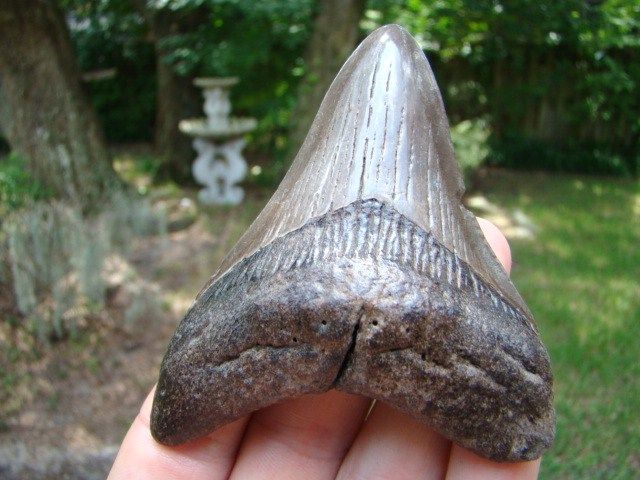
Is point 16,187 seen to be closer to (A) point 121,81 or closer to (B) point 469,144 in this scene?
(B) point 469,144

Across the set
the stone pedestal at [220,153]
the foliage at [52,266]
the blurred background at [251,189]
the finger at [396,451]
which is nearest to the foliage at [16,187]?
the blurred background at [251,189]

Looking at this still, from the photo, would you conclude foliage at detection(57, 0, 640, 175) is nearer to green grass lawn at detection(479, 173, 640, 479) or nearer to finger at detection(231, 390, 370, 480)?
green grass lawn at detection(479, 173, 640, 479)

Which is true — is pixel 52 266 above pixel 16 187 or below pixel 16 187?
below

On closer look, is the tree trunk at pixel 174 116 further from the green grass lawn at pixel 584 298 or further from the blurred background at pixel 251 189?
the green grass lawn at pixel 584 298

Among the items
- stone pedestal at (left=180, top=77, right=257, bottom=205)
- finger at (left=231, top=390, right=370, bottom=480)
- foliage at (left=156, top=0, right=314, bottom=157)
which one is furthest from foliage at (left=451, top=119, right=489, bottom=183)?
finger at (left=231, top=390, right=370, bottom=480)

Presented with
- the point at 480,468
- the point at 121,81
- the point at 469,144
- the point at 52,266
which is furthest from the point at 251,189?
the point at 480,468

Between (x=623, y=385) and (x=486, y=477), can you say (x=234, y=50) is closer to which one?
(x=623, y=385)
